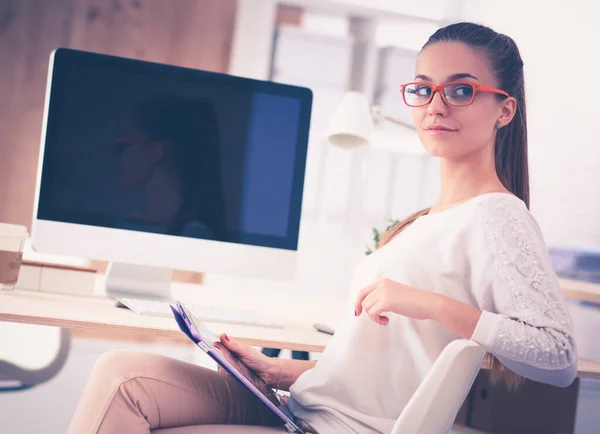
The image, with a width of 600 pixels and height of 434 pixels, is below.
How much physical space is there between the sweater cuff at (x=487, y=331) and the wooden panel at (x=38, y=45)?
3.51 meters

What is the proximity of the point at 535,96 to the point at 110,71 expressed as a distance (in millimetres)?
1608

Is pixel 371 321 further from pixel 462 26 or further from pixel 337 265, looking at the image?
pixel 337 265

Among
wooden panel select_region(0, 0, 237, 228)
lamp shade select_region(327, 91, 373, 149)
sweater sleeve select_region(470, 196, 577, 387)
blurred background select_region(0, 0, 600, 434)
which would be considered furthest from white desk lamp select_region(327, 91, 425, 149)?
wooden panel select_region(0, 0, 237, 228)

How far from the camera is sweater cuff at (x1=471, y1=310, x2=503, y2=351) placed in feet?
3.19

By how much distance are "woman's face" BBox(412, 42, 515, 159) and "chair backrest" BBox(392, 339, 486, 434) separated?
41cm

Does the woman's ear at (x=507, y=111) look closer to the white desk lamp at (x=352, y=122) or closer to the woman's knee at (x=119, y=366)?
the woman's knee at (x=119, y=366)

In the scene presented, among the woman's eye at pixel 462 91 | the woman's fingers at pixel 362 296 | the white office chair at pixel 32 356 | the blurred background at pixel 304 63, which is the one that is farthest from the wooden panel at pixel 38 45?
the woman's fingers at pixel 362 296

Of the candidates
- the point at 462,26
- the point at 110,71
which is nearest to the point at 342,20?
the point at 110,71

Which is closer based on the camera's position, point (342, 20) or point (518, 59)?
point (518, 59)

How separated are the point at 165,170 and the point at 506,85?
2.81 feet

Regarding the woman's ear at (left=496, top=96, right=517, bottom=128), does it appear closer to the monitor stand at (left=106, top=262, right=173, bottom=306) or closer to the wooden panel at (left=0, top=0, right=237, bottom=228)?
the monitor stand at (left=106, top=262, right=173, bottom=306)

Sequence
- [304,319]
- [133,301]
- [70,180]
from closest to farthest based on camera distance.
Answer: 1. [133,301]
2. [70,180]
3. [304,319]

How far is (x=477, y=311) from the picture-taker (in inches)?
40.2

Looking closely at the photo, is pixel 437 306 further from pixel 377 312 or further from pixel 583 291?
pixel 583 291
